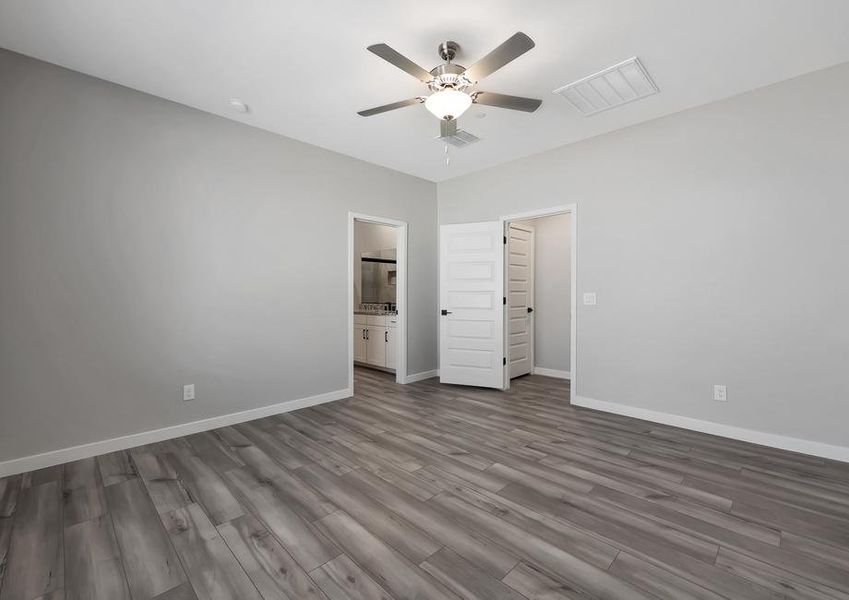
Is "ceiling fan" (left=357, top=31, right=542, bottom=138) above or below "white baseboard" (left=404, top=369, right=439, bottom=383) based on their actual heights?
above

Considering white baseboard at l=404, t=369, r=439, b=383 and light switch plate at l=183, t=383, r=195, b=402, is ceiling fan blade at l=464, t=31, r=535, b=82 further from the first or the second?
white baseboard at l=404, t=369, r=439, b=383

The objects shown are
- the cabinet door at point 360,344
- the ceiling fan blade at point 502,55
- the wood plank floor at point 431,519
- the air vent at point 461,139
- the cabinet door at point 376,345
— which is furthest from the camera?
the cabinet door at point 360,344

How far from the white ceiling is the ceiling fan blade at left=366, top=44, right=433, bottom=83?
0.94 feet

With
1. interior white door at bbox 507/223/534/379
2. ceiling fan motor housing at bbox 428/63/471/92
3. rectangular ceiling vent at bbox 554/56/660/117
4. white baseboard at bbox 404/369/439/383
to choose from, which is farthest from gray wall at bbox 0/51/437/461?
rectangular ceiling vent at bbox 554/56/660/117

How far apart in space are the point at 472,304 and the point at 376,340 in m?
1.84

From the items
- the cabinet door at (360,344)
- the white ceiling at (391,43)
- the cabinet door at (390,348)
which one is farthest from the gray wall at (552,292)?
the cabinet door at (360,344)

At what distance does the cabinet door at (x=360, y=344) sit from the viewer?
623 cm

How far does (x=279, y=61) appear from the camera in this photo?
2645 mm

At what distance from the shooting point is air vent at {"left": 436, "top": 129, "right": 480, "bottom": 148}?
3.71m

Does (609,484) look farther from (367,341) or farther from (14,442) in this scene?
(367,341)

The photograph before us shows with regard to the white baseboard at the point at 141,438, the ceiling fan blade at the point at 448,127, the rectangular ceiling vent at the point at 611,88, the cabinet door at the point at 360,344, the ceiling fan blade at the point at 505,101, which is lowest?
the white baseboard at the point at 141,438

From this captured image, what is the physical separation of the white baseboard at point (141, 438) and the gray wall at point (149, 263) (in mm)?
54

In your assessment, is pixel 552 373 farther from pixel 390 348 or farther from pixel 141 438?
pixel 141 438

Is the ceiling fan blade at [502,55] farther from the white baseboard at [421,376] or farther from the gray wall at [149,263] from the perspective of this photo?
the white baseboard at [421,376]
